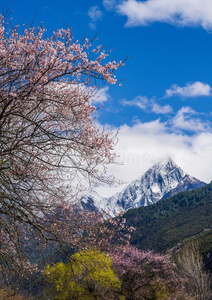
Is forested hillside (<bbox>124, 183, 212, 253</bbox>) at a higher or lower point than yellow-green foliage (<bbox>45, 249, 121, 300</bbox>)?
higher

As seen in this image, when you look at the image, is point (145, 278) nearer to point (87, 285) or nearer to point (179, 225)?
point (87, 285)

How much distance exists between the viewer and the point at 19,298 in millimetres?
20609

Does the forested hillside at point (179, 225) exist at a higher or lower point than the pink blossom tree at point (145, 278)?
higher

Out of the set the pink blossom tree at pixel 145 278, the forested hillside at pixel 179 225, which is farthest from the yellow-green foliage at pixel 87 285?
the forested hillside at pixel 179 225

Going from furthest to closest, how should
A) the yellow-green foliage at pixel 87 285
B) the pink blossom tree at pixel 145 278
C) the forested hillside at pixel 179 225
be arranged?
the forested hillside at pixel 179 225
the pink blossom tree at pixel 145 278
the yellow-green foliage at pixel 87 285

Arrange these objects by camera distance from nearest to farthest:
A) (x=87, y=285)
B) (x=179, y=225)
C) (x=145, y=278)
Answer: (x=87, y=285)
(x=145, y=278)
(x=179, y=225)

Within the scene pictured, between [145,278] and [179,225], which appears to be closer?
[145,278]

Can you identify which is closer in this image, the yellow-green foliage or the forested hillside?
the yellow-green foliage

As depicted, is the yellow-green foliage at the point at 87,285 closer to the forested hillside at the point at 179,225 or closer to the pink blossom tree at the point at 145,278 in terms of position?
the pink blossom tree at the point at 145,278

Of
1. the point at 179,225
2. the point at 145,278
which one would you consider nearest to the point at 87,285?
the point at 145,278

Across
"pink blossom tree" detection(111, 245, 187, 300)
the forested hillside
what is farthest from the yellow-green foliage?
the forested hillside

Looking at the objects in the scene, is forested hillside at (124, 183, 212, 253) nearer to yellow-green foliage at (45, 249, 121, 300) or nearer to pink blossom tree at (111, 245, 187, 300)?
pink blossom tree at (111, 245, 187, 300)

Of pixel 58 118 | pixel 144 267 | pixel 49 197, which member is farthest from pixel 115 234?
pixel 144 267

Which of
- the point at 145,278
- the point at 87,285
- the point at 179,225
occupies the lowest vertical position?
the point at 145,278
